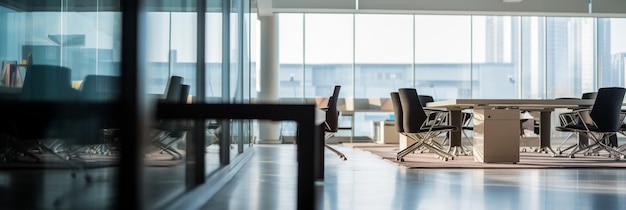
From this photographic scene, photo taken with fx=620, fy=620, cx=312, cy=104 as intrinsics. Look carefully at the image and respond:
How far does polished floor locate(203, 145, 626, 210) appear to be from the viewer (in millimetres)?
3671

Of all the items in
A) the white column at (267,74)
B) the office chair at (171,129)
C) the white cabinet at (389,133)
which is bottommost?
the white cabinet at (389,133)

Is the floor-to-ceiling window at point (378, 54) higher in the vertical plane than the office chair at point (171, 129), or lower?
higher

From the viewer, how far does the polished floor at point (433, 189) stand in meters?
3.67

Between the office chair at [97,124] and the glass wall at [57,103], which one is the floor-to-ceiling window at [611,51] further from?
the office chair at [97,124]

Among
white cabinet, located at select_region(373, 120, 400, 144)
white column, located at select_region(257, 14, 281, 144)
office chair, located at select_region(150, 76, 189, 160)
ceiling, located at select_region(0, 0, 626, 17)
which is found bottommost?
white cabinet, located at select_region(373, 120, 400, 144)

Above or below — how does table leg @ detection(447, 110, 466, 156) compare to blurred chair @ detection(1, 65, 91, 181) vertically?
below

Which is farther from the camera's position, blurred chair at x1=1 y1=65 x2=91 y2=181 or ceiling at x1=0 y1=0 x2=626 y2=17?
ceiling at x1=0 y1=0 x2=626 y2=17

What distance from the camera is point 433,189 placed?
14.6 feet

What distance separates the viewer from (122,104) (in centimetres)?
115

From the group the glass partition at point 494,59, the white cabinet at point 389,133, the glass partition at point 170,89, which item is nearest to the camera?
the glass partition at point 170,89

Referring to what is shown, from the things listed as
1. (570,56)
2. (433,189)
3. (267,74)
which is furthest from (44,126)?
(570,56)

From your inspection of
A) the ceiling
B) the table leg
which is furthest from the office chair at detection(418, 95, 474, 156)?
the ceiling

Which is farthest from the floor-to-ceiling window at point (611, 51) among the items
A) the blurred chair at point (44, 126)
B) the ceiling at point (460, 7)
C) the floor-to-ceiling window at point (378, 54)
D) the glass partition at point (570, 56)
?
the blurred chair at point (44, 126)

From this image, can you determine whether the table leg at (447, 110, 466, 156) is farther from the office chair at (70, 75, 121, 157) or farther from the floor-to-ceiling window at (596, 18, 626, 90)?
the floor-to-ceiling window at (596, 18, 626, 90)
